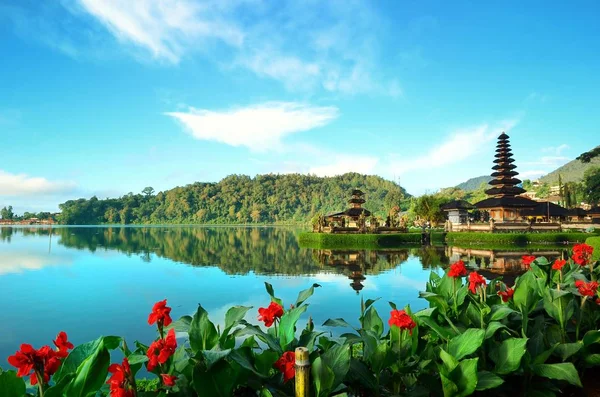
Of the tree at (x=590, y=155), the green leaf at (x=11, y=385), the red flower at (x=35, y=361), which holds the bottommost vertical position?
the green leaf at (x=11, y=385)

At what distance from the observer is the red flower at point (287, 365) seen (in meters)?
1.93

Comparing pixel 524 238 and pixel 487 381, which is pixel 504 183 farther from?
pixel 487 381

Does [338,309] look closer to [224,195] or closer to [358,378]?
[358,378]

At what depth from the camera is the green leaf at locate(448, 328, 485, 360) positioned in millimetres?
2145

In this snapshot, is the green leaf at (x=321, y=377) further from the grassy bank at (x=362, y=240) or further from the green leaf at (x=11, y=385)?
the grassy bank at (x=362, y=240)

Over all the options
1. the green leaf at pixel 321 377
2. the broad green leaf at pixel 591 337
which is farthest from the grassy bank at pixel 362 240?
the green leaf at pixel 321 377

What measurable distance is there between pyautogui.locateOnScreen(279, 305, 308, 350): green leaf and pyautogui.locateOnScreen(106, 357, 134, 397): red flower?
0.90m

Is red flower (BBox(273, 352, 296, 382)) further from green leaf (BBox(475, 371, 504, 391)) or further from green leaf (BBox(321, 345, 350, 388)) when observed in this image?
green leaf (BBox(475, 371, 504, 391))

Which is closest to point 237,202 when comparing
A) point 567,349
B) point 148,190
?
point 148,190

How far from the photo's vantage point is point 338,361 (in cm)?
206

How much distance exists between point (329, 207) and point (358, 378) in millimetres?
85837

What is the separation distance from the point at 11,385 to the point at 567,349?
10.4 feet

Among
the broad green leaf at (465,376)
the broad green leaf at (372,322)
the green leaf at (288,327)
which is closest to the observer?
the broad green leaf at (465,376)

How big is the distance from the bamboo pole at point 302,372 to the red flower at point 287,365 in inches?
4.6
